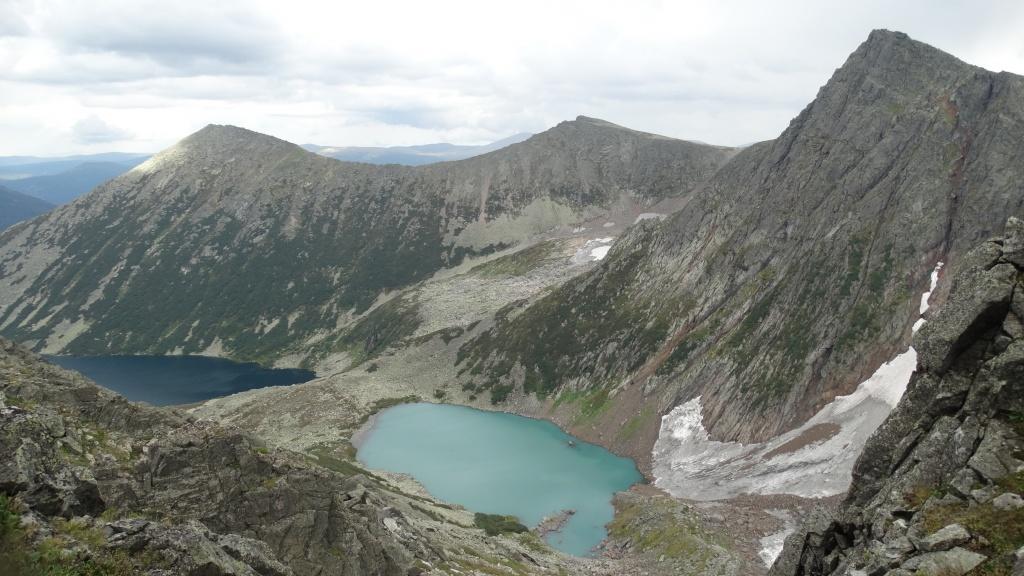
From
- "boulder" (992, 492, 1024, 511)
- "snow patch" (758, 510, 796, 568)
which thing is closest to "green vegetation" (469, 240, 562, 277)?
"snow patch" (758, 510, 796, 568)

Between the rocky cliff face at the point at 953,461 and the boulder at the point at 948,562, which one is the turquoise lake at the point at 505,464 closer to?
the rocky cliff face at the point at 953,461

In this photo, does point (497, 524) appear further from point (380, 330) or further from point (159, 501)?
point (380, 330)

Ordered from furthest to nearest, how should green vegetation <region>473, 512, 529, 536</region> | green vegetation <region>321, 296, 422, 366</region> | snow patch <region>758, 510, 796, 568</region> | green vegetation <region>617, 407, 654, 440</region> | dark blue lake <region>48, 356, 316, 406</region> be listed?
green vegetation <region>321, 296, 422, 366</region> < dark blue lake <region>48, 356, 316, 406</region> < green vegetation <region>617, 407, 654, 440</region> < green vegetation <region>473, 512, 529, 536</region> < snow patch <region>758, 510, 796, 568</region>

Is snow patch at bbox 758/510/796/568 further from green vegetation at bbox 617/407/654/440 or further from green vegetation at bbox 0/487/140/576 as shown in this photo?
green vegetation at bbox 0/487/140/576

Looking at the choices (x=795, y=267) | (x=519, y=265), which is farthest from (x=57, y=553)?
(x=519, y=265)

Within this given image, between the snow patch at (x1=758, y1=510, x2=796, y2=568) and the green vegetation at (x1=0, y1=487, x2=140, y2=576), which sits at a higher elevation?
the green vegetation at (x1=0, y1=487, x2=140, y2=576)

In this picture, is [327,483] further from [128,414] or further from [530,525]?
[530,525]
